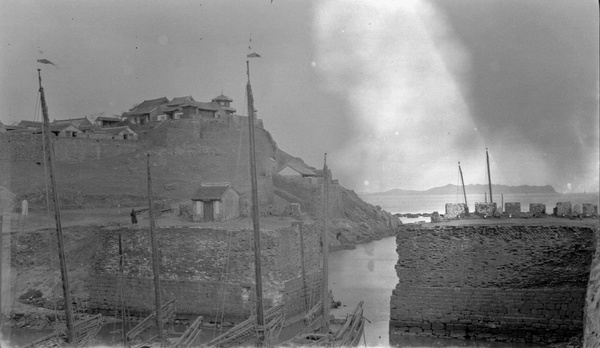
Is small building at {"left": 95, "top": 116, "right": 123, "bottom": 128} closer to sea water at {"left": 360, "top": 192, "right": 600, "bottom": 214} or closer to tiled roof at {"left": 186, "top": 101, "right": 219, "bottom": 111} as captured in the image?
tiled roof at {"left": 186, "top": 101, "right": 219, "bottom": 111}

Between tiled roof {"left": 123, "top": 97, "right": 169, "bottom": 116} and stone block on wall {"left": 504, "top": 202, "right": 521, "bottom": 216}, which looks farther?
tiled roof {"left": 123, "top": 97, "right": 169, "bottom": 116}

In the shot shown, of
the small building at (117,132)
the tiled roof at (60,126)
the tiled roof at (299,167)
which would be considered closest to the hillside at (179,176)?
the tiled roof at (299,167)

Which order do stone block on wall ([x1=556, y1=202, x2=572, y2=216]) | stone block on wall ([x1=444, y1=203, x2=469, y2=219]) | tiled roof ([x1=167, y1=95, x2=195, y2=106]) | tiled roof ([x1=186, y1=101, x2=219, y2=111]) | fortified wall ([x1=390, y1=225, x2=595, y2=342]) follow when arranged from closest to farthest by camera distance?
fortified wall ([x1=390, y1=225, x2=595, y2=342])
stone block on wall ([x1=556, y1=202, x2=572, y2=216])
stone block on wall ([x1=444, y1=203, x2=469, y2=219])
tiled roof ([x1=167, y1=95, x2=195, y2=106])
tiled roof ([x1=186, y1=101, x2=219, y2=111])

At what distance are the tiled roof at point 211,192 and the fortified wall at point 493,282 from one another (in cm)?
483

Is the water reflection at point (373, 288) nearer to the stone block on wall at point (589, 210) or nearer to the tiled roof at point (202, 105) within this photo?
the stone block on wall at point (589, 210)

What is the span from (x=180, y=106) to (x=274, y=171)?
4.97 m

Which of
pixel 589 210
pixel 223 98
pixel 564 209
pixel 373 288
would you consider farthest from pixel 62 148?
pixel 589 210

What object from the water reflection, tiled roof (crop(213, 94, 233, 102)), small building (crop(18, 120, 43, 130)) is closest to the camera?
the water reflection

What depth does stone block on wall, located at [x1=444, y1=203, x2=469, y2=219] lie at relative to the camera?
13648 millimetres

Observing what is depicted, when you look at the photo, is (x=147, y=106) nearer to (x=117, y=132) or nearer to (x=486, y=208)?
(x=117, y=132)

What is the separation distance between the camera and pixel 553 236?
36.2 ft

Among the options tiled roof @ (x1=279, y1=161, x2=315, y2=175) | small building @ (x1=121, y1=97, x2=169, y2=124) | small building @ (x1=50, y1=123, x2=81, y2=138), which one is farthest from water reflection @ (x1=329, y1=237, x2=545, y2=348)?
small building @ (x1=50, y1=123, x2=81, y2=138)

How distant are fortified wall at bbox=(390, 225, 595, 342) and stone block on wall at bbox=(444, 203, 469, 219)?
2.19 metres

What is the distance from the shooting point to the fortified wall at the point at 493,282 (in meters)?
10.8
